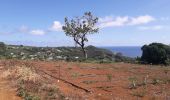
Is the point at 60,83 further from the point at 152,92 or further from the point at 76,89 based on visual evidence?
the point at 152,92

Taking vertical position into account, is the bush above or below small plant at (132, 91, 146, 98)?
above

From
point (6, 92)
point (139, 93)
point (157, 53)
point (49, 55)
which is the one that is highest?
point (157, 53)

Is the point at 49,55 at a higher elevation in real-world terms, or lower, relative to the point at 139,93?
higher

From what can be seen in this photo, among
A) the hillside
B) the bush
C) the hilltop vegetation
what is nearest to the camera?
the bush

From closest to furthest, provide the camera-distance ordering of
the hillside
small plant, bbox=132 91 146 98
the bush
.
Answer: small plant, bbox=132 91 146 98 < the bush < the hillside

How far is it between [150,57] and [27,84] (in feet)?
86.4

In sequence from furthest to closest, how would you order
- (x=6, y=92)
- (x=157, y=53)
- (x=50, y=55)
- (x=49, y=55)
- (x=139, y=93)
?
(x=50, y=55)
(x=49, y=55)
(x=157, y=53)
(x=6, y=92)
(x=139, y=93)

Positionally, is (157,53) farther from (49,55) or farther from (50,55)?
(50,55)

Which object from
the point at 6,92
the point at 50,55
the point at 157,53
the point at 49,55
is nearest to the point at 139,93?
the point at 6,92

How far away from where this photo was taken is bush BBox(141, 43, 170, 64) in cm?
4272

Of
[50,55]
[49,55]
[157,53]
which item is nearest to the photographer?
[157,53]

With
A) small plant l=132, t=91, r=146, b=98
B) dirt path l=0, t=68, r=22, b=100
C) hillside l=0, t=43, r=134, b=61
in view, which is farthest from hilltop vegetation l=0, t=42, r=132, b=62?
small plant l=132, t=91, r=146, b=98

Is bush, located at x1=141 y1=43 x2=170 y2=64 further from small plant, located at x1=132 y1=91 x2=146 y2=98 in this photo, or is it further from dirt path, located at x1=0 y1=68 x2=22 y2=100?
small plant, located at x1=132 y1=91 x2=146 y2=98

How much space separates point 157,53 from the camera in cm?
4303
